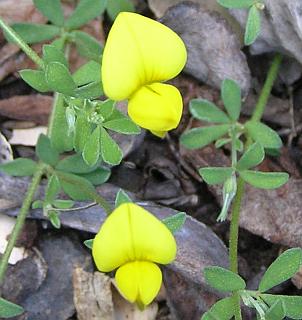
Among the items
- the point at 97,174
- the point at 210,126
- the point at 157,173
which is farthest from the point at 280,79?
the point at 97,174

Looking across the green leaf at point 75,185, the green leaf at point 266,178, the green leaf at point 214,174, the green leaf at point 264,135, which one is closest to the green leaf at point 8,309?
the green leaf at point 75,185

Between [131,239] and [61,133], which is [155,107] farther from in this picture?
[61,133]

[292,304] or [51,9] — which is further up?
[51,9]

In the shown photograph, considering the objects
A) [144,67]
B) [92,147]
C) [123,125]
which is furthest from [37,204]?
[144,67]

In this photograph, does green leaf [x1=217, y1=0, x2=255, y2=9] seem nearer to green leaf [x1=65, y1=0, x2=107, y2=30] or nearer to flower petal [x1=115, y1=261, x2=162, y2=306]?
green leaf [x1=65, y1=0, x2=107, y2=30]

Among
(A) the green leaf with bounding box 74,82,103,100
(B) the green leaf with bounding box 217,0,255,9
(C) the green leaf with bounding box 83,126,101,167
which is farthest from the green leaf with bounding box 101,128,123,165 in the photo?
(B) the green leaf with bounding box 217,0,255,9
